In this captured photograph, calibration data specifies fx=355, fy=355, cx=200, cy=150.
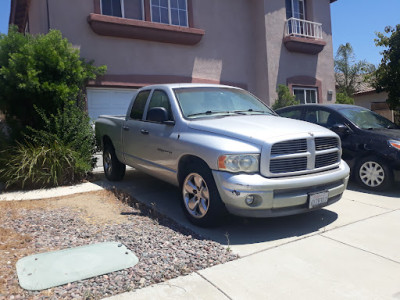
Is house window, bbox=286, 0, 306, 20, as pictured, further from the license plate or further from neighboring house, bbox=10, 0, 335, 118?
the license plate

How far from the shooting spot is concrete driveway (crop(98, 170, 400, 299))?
3018mm

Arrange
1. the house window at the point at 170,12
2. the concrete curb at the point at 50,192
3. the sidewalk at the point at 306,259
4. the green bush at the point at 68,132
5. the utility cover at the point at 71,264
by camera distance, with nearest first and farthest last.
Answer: the sidewalk at the point at 306,259 < the utility cover at the point at 71,264 < the concrete curb at the point at 50,192 < the green bush at the point at 68,132 < the house window at the point at 170,12

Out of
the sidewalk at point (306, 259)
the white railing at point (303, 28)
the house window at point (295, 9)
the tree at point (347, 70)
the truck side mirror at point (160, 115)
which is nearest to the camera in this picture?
the sidewalk at point (306, 259)

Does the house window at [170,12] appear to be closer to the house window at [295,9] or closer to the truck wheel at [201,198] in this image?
the house window at [295,9]

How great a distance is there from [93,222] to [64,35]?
20.3 feet

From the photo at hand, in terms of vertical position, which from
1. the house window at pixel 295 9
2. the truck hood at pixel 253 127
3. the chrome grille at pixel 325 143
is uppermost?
the house window at pixel 295 9

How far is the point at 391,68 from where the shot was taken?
32.0 feet

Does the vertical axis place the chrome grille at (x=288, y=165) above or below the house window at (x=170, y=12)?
below

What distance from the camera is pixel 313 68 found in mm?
13688

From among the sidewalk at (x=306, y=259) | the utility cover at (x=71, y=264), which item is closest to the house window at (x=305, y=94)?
the sidewalk at (x=306, y=259)

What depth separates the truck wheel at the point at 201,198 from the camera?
4.20m

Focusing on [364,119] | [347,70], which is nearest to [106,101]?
[364,119]

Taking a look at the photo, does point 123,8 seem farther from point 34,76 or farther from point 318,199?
point 318,199

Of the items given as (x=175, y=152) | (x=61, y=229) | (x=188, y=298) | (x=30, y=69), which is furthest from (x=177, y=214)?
(x=30, y=69)
